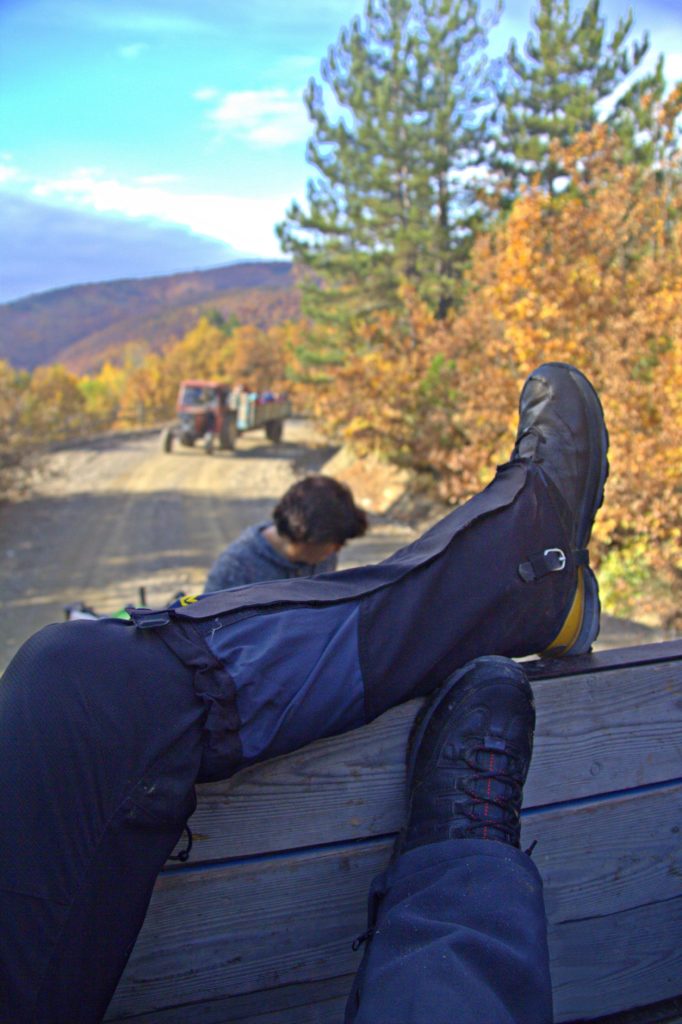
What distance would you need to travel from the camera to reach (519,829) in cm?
125

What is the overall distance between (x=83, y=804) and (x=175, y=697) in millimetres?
179

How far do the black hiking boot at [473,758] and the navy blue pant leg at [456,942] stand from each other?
0.04 metres

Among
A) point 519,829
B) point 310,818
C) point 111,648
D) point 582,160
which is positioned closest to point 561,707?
point 519,829

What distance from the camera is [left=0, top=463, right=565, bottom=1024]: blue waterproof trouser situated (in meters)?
1.05

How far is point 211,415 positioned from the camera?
2078 centimetres

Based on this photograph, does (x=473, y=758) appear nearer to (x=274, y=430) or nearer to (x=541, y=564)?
(x=541, y=564)

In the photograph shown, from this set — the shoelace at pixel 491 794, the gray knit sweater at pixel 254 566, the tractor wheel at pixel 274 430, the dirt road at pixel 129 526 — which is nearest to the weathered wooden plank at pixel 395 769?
the shoelace at pixel 491 794

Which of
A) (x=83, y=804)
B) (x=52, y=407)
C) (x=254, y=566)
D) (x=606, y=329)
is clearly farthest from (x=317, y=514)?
(x=52, y=407)

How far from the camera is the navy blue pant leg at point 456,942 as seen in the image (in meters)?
0.97

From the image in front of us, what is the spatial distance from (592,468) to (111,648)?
971 millimetres

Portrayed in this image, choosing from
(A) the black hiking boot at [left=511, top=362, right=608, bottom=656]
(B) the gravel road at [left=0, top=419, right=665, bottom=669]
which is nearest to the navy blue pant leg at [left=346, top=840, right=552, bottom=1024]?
(A) the black hiking boot at [left=511, top=362, right=608, bottom=656]

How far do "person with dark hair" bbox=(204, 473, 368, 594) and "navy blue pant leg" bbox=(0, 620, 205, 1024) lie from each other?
1516 mm

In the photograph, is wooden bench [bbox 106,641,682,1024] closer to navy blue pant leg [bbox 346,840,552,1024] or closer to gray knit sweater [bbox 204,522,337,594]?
navy blue pant leg [bbox 346,840,552,1024]

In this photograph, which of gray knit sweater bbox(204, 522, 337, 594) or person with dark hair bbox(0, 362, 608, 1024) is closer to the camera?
person with dark hair bbox(0, 362, 608, 1024)
